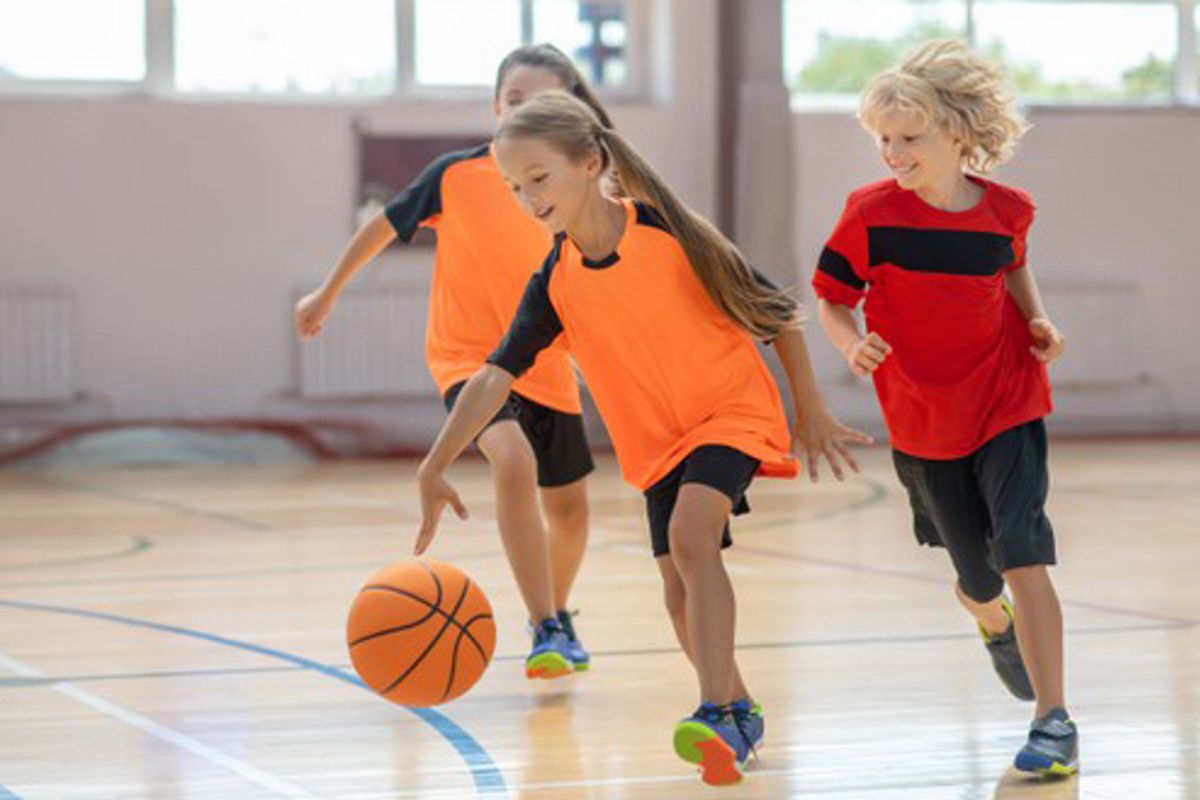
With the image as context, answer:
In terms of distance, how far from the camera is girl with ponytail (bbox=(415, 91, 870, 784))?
319 centimetres

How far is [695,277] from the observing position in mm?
3262

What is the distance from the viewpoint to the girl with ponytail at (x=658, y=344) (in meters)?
3.19

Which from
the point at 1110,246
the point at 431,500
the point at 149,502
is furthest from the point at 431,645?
the point at 1110,246

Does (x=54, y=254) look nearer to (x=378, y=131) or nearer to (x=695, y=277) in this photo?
(x=378, y=131)

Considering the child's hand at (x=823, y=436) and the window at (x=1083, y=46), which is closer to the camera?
the child's hand at (x=823, y=436)

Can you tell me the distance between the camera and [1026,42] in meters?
→ 11.8

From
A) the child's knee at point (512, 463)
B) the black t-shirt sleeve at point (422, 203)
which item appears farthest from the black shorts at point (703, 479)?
the black t-shirt sleeve at point (422, 203)

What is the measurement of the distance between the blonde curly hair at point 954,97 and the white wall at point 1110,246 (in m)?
7.94

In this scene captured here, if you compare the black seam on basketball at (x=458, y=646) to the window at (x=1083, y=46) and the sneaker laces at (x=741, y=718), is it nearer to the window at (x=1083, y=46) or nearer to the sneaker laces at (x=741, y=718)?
the sneaker laces at (x=741, y=718)

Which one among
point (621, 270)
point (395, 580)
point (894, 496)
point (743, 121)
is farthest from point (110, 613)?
point (743, 121)

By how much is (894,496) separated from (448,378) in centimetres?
438

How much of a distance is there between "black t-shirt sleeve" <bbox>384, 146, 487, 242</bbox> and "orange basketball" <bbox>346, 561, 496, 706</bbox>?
3.53 feet

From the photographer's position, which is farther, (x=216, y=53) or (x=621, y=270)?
(x=216, y=53)

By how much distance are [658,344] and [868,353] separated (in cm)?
34
